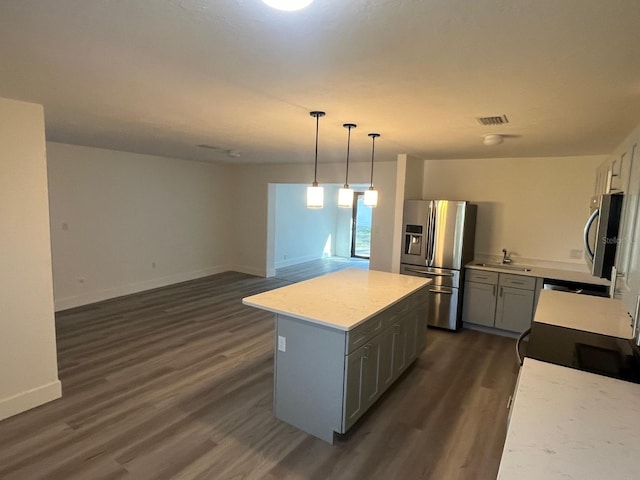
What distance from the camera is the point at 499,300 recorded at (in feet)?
15.3

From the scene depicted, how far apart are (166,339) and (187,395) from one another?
1348 millimetres

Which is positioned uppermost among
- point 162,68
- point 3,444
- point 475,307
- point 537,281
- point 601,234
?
point 162,68

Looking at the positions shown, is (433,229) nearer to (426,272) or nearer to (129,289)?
(426,272)

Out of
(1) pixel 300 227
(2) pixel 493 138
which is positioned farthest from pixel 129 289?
(2) pixel 493 138

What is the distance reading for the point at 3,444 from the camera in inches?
96.7

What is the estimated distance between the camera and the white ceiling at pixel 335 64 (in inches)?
49.4

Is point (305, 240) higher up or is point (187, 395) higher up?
point (305, 240)

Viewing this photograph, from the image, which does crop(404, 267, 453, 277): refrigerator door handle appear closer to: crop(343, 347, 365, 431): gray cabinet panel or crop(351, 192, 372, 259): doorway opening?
crop(343, 347, 365, 431): gray cabinet panel

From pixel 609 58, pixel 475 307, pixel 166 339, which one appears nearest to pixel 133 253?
pixel 166 339

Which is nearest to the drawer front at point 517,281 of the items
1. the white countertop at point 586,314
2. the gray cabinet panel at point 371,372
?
the white countertop at point 586,314

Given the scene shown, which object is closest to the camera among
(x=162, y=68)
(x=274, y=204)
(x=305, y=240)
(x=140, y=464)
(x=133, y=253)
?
(x=162, y=68)

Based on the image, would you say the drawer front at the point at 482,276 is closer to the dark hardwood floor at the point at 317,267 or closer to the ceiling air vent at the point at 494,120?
the ceiling air vent at the point at 494,120

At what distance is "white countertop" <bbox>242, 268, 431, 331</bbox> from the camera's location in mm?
2533

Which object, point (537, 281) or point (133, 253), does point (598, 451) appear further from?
point (133, 253)
